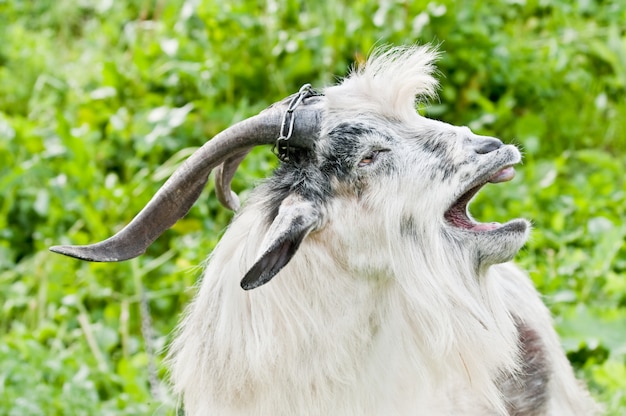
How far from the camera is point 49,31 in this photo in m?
7.87

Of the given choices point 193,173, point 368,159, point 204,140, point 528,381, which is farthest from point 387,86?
point 204,140

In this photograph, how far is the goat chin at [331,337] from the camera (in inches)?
119

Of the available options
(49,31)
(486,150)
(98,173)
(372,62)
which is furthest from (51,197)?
(486,150)

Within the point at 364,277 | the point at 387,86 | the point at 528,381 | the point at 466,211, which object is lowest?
the point at 528,381

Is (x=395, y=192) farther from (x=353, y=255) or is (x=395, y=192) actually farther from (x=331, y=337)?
(x=331, y=337)

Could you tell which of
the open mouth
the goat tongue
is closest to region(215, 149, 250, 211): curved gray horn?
the open mouth

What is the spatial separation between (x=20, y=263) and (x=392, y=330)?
3.21 m

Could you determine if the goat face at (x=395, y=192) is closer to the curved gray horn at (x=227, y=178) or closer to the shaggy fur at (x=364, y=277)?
the shaggy fur at (x=364, y=277)

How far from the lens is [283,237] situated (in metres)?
2.82

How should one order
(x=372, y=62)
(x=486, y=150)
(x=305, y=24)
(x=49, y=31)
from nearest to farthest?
(x=486, y=150), (x=372, y=62), (x=305, y=24), (x=49, y=31)

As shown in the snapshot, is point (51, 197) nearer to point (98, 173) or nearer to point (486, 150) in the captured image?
A: point (98, 173)

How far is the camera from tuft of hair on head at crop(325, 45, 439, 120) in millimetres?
3104

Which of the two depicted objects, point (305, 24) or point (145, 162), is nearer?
point (145, 162)

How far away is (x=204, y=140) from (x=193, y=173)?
3.06 m
